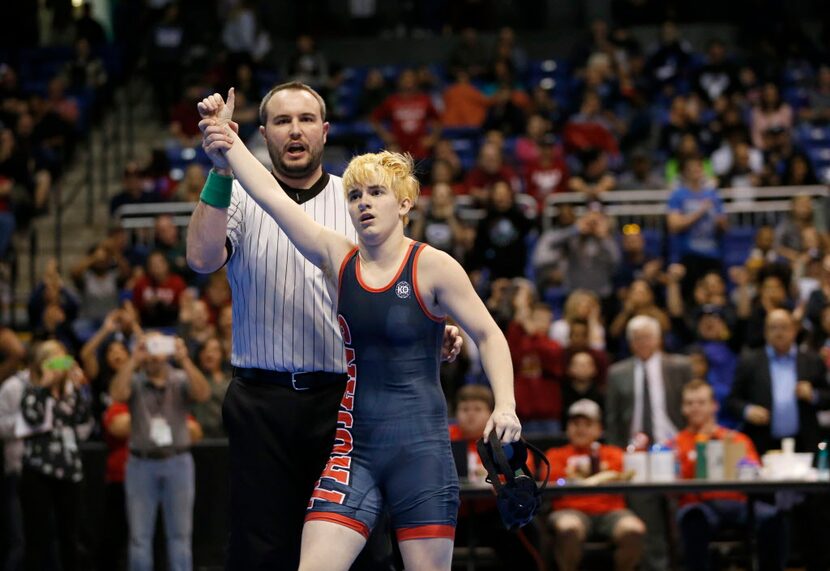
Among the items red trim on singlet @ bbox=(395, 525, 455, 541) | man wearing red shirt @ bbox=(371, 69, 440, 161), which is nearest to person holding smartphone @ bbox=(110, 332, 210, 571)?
red trim on singlet @ bbox=(395, 525, 455, 541)

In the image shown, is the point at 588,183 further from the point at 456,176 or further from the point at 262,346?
the point at 262,346

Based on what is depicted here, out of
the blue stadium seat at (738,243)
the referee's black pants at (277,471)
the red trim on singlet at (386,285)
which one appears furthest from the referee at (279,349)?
the blue stadium seat at (738,243)

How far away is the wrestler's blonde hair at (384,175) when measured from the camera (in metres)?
4.88

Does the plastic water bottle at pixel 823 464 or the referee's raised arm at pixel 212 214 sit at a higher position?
the referee's raised arm at pixel 212 214

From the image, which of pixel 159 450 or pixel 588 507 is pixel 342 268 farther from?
pixel 588 507

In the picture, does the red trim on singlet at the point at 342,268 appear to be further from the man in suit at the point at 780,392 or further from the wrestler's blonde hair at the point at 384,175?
the man in suit at the point at 780,392

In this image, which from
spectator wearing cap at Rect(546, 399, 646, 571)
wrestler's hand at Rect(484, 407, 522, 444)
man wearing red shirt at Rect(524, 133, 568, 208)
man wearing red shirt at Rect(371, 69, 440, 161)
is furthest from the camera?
man wearing red shirt at Rect(371, 69, 440, 161)

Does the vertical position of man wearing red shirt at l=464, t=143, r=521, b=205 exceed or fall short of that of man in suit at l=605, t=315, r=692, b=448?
it exceeds it

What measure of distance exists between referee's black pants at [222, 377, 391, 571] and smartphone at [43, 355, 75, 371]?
487cm

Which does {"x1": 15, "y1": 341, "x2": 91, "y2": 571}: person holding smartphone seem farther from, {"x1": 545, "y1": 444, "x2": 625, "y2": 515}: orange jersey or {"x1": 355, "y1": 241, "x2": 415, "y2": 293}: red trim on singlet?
{"x1": 355, "y1": 241, "x2": 415, "y2": 293}: red trim on singlet

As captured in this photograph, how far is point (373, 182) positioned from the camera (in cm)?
487

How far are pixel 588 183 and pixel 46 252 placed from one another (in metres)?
6.04

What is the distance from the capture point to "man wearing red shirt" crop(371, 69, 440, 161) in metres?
15.7

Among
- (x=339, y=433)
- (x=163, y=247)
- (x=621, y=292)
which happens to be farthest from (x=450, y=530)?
(x=163, y=247)
